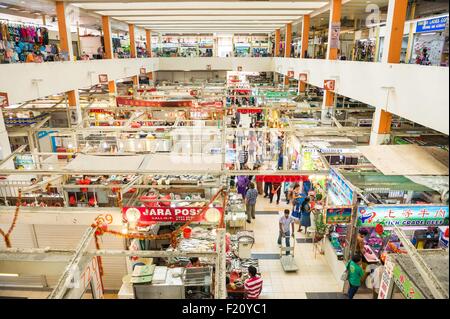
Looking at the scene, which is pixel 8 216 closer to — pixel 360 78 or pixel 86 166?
pixel 86 166

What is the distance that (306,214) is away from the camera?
9852 mm

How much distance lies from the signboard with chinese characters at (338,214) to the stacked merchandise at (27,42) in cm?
1009

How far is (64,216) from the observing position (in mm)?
6375

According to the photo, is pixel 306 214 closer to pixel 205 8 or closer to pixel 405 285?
pixel 405 285

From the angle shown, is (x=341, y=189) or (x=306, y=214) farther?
(x=306, y=214)

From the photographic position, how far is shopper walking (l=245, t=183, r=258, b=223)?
1052 centimetres

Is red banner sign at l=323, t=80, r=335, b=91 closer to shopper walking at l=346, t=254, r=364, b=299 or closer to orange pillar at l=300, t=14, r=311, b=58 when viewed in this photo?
shopper walking at l=346, t=254, r=364, b=299

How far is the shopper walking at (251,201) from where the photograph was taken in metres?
10.5

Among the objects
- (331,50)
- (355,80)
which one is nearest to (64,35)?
(331,50)

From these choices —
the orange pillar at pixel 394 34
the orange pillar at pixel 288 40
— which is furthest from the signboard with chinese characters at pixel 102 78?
the orange pillar at pixel 288 40

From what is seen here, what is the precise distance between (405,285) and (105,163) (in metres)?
5.78

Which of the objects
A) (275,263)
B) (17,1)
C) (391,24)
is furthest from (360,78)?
(17,1)

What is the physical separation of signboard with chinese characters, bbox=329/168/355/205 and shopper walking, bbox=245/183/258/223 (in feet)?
10.8

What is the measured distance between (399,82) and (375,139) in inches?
75.8
